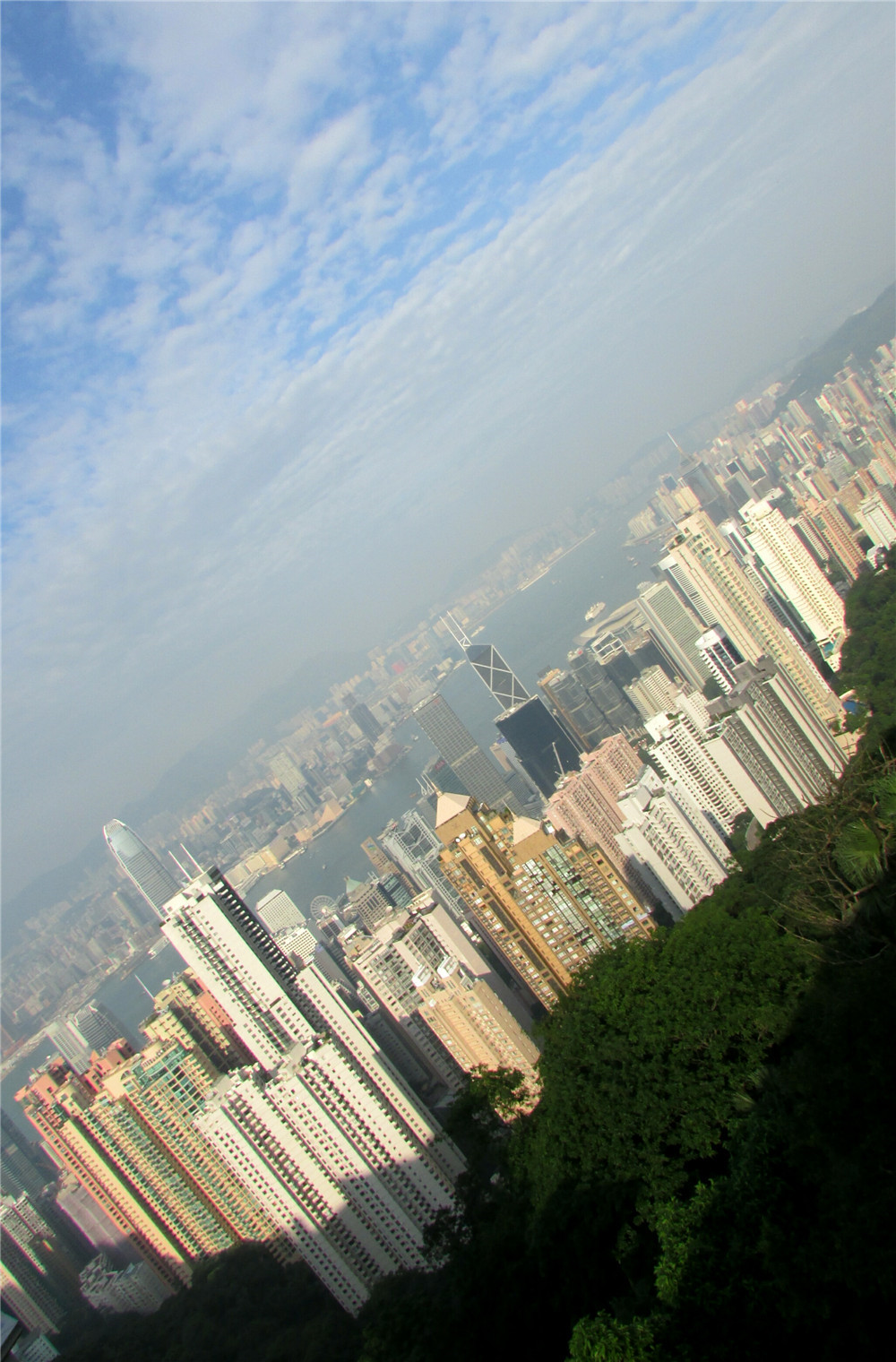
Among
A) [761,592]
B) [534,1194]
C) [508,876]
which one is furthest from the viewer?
[761,592]

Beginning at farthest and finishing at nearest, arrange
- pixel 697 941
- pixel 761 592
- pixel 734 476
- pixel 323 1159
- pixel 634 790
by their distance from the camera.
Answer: pixel 734 476 → pixel 761 592 → pixel 634 790 → pixel 323 1159 → pixel 697 941

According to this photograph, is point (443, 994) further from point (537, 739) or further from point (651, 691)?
point (537, 739)

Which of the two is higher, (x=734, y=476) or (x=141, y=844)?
(x=141, y=844)

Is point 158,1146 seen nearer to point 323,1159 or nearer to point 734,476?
point 323,1159

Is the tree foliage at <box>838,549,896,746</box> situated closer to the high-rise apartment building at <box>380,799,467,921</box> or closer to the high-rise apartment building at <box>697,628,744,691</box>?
the high-rise apartment building at <box>697,628,744,691</box>

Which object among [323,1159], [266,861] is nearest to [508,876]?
[323,1159]

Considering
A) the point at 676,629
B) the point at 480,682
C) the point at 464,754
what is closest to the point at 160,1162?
the point at 464,754
